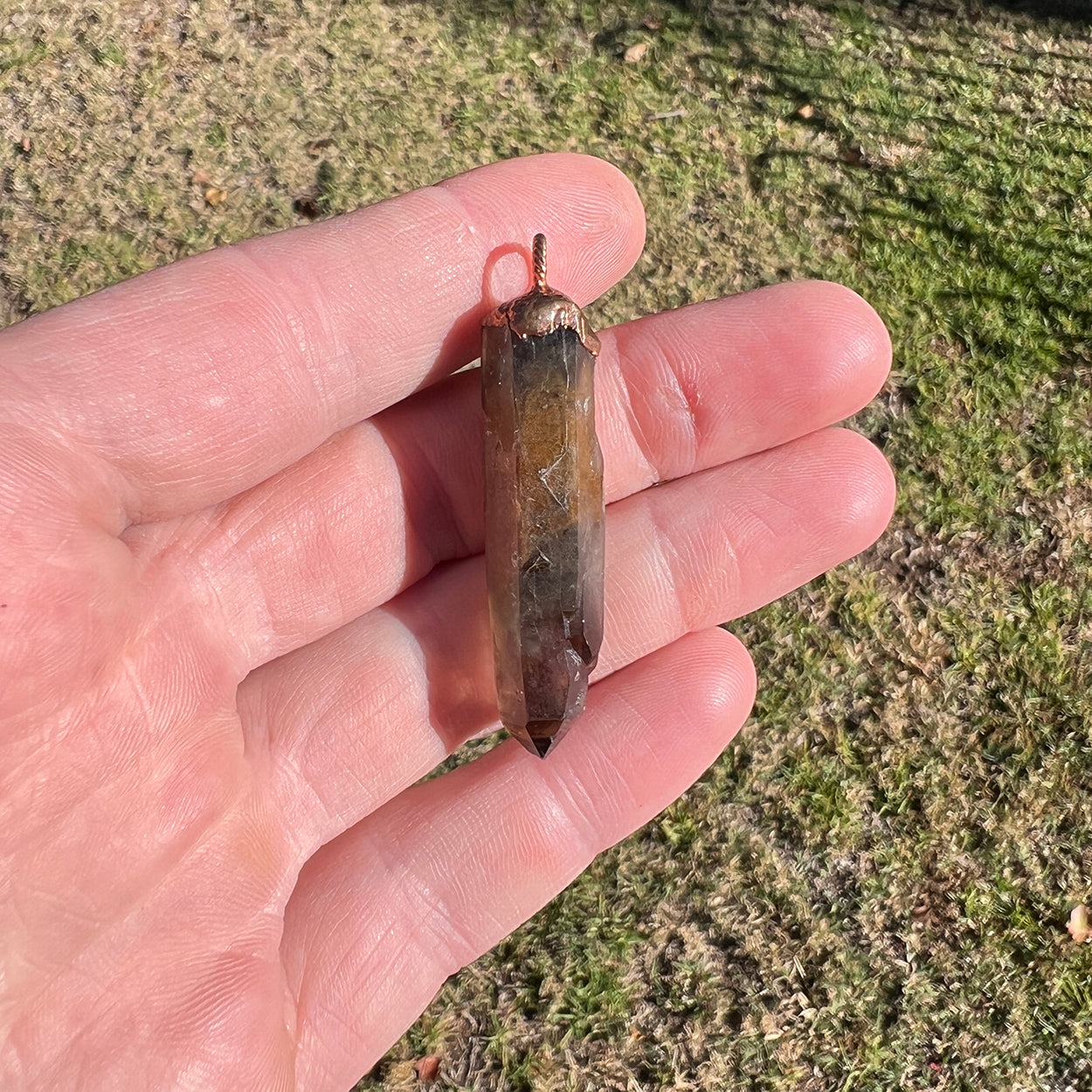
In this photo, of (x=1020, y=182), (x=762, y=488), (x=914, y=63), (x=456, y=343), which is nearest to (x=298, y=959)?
(x=456, y=343)

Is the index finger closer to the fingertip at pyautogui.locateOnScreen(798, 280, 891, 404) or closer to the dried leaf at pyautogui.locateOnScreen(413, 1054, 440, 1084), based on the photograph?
the fingertip at pyautogui.locateOnScreen(798, 280, 891, 404)

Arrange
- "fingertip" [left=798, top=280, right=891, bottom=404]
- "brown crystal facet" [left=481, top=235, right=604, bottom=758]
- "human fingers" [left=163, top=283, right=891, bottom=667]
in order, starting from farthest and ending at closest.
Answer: "fingertip" [left=798, top=280, right=891, bottom=404]
"human fingers" [left=163, top=283, right=891, bottom=667]
"brown crystal facet" [left=481, top=235, right=604, bottom=758]

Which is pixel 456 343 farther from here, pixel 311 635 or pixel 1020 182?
pixel 1020 182

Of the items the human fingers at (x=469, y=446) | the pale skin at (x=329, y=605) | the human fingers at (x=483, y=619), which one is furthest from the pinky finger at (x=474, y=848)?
the human fingers at (x=469, y=446)

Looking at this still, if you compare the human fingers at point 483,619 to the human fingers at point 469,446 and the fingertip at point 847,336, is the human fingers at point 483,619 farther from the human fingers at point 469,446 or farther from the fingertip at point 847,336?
the fingertip at point 847,336

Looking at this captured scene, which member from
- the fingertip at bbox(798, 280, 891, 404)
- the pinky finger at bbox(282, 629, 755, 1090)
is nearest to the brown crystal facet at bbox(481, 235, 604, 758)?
the pinky finger at bbox(282, 629, 755, 1090)

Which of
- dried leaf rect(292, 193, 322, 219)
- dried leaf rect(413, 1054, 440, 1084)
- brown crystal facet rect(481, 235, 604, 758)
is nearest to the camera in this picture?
brown crystal facet rect(481, 235, 604, 758)
